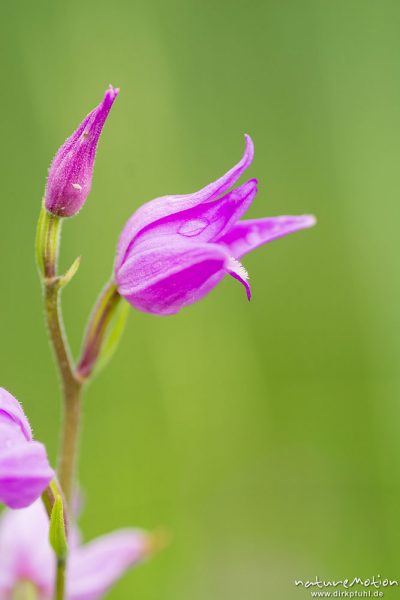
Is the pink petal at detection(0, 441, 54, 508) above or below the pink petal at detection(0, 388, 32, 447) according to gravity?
below

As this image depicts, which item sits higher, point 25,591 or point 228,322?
point 228,322

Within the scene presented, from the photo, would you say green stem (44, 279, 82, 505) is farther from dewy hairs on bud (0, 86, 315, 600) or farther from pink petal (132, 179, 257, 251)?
pink petal (132, 179, 257, 251)

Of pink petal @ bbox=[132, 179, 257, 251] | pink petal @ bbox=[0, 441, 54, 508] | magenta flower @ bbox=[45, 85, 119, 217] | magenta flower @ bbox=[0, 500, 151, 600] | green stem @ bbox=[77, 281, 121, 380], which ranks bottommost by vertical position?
magenta flower @ bbox=[0, 500, 151, 600]

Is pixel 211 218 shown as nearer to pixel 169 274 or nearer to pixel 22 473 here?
pixel 169 274

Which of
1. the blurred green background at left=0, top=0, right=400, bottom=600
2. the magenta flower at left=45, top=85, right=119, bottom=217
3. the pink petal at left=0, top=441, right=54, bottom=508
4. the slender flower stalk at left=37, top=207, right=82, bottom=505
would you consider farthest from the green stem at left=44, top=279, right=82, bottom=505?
the blurred green background at left=0, top=0, right=400, bottom=600

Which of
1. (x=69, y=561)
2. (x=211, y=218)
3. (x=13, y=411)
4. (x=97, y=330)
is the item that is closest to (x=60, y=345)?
(x=97, y=330)

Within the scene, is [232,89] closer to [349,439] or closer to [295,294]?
[295,294]

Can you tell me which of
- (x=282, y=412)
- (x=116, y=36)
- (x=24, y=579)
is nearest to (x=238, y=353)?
(x=282, y=412)
